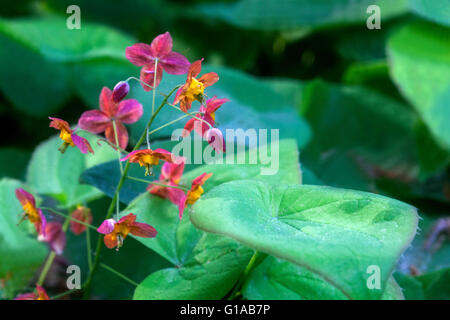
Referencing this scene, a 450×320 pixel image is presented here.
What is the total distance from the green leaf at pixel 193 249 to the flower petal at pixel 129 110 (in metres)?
0.08

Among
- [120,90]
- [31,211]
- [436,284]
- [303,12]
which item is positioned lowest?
[436,284]

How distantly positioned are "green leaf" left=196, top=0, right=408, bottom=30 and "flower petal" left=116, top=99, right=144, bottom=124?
1.94 feet

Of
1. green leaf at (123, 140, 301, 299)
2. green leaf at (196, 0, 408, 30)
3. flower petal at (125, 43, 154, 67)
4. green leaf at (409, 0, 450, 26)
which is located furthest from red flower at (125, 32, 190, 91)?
green leaf at (196, 0, 408, 30)

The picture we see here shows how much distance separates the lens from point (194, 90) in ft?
1.32

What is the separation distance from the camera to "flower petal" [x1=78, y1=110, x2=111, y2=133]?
47 cm

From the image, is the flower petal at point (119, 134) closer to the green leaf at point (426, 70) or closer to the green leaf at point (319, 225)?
the green leaf at point (319, 225)

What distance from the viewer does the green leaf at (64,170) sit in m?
0.62

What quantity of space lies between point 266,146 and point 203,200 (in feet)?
0.52

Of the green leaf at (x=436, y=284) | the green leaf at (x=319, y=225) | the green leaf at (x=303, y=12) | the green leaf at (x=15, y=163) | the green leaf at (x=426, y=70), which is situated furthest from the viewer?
the green leaf at (x=303, y=12)

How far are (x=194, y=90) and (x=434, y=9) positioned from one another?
0.42 metres

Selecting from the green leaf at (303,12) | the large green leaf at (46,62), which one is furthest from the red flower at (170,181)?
the green leaf at (303,12)

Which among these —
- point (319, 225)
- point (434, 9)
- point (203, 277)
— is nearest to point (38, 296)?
point (203, 277)

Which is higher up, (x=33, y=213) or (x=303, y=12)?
(x=303, y=12)

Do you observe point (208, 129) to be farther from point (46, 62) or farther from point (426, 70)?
point (46, 62)
